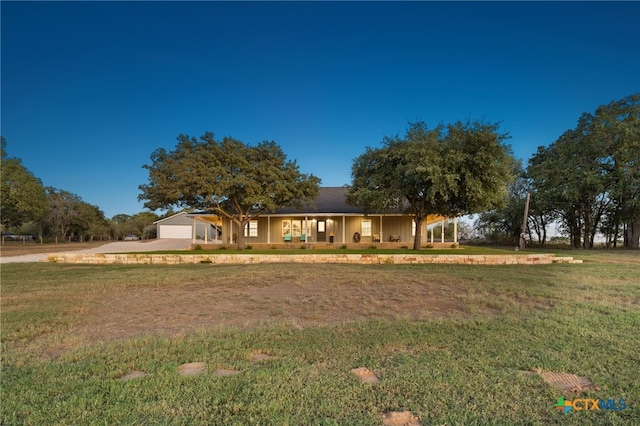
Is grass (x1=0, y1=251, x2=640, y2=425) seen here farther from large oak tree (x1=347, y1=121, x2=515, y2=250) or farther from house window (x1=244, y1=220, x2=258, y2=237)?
house window (x1=244, y1=220, x2=258, y2=237)

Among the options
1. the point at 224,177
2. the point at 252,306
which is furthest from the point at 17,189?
the point at 252,306

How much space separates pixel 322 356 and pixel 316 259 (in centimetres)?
1016

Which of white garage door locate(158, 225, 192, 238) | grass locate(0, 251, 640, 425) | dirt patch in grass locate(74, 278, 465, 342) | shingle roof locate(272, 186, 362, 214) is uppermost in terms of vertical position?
shingle roof locate(272, 186, 362, 214)

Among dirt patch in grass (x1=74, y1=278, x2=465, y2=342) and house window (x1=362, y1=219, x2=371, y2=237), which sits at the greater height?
house window (x1=362, y1=219, x2=371, y2=237)

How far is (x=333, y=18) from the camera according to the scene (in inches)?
501

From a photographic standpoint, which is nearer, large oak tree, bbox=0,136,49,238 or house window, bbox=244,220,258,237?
house window, bbox=244,220,258,237

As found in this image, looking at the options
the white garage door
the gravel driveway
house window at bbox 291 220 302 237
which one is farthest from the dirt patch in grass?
the white garage door

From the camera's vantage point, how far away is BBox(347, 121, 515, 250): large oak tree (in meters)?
14.1

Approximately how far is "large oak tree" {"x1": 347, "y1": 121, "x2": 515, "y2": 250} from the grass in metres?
8.45

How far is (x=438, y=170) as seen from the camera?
13.6m

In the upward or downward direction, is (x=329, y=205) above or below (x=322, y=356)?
above

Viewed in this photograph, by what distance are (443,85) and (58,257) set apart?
19813 millimetres

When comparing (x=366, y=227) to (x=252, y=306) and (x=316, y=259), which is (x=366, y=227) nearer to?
(x=316, y=259)

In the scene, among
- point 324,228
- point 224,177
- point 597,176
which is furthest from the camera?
point 324,228
